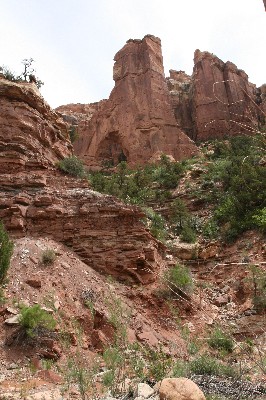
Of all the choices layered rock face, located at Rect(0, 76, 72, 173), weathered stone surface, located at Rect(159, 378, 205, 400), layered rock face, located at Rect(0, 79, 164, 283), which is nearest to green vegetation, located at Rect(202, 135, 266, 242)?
layered rock face, located at Rect(0, 79, 164, 283)

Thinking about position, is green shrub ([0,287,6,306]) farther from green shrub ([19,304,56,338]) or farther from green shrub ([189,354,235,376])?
green shrub ([189,354,235,376])

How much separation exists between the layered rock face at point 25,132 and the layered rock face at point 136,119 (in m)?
22.7

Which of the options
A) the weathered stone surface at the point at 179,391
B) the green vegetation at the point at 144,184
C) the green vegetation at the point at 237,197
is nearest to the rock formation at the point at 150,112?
the green vegetation at the point at 144,184

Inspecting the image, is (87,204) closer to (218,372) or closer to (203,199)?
(218,372)

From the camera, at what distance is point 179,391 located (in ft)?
14.4

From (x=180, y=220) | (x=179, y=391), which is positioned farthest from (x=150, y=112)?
(x=179, y=391)

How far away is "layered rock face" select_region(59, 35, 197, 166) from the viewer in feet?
135

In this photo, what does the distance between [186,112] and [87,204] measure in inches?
1589

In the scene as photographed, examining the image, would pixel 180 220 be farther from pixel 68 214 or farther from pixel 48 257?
pixel 48 257

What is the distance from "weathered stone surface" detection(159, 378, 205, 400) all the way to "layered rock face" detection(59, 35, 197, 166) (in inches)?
1405

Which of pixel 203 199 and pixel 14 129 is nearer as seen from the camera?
pixel 14 129

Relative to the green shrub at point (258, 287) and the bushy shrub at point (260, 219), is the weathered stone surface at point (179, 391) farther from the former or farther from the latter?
the bushy shrub at point (260, 219)

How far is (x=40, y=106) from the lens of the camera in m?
17.6

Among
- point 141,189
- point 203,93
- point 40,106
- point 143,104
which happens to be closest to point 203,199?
point 141,189
